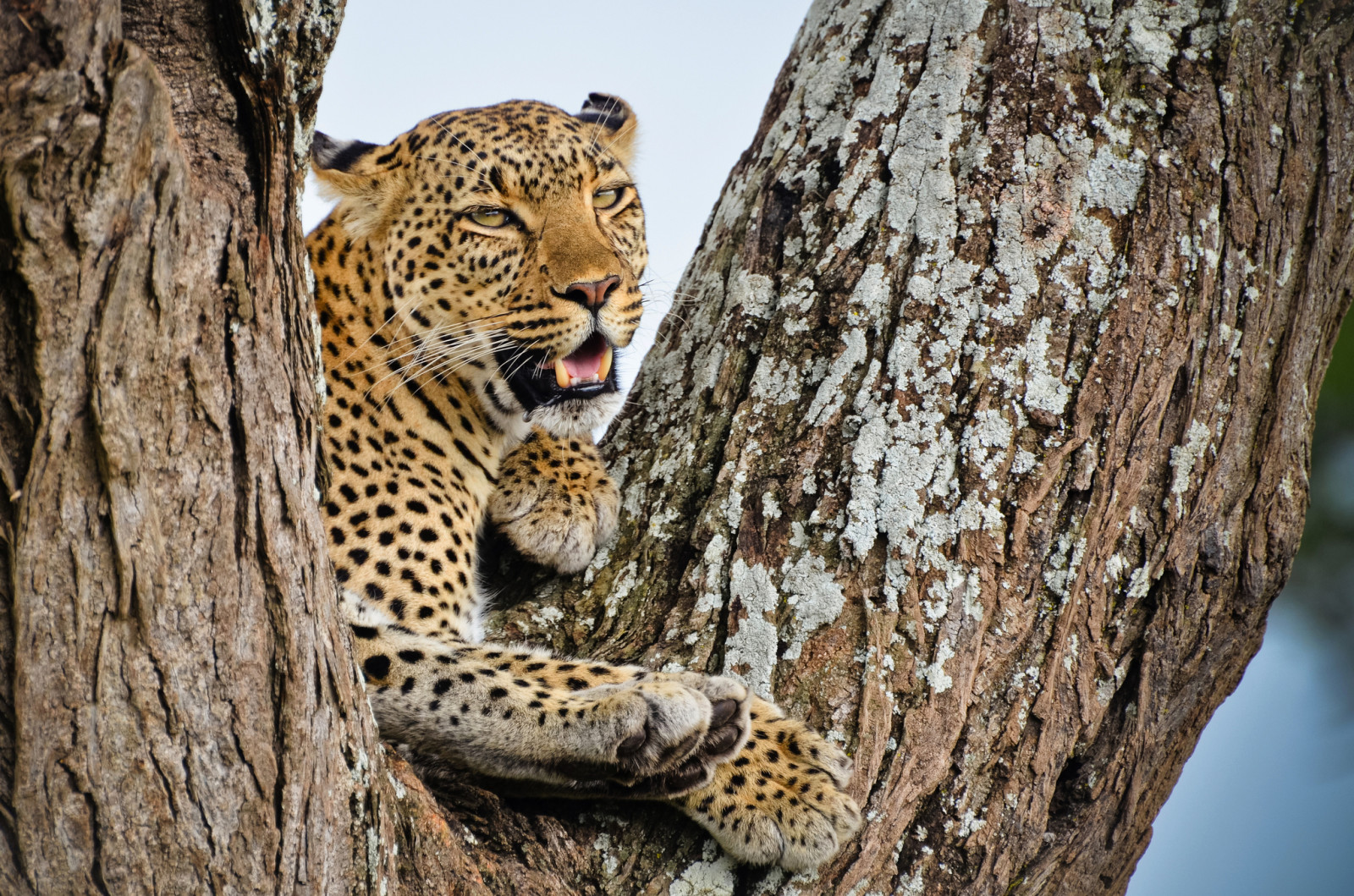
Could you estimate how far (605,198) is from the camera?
16.5 ft

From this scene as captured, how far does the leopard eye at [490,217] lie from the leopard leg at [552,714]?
5.96 feet

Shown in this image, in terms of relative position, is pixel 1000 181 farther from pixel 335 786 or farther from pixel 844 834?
pixel 335 786

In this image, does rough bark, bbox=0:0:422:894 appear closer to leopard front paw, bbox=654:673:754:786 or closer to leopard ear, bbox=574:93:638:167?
leopard front paw, bbox=654:673:754:786

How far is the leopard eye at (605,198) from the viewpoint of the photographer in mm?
5004

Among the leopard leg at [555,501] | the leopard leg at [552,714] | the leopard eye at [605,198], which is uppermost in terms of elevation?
the leopard eye at [605,198]

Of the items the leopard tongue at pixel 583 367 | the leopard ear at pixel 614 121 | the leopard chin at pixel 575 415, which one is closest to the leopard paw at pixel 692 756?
the leopard chin at pixel 575 415

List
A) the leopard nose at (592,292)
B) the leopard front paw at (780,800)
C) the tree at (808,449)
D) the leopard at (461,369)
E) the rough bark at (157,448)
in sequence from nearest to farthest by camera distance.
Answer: the rough bark at (157,448), the tree at (808,449), the leopard front paw at (780,800), the leopard at (461,369), the leopard nose at (592,292)

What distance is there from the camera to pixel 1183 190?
3.62 m

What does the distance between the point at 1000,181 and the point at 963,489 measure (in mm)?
1090

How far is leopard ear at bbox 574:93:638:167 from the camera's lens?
17.7 feet

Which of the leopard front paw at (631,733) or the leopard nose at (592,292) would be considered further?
the leopard nose at (592,292)

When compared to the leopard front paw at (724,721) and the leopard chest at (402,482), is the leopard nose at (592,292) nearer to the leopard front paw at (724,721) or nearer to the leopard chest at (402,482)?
the leopard chest at (402,482)

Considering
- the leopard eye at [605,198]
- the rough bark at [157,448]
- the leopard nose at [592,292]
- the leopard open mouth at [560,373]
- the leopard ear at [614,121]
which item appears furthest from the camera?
the leopard ear at [614,121]

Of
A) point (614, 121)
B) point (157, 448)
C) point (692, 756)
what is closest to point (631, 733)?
point (692, 756)
